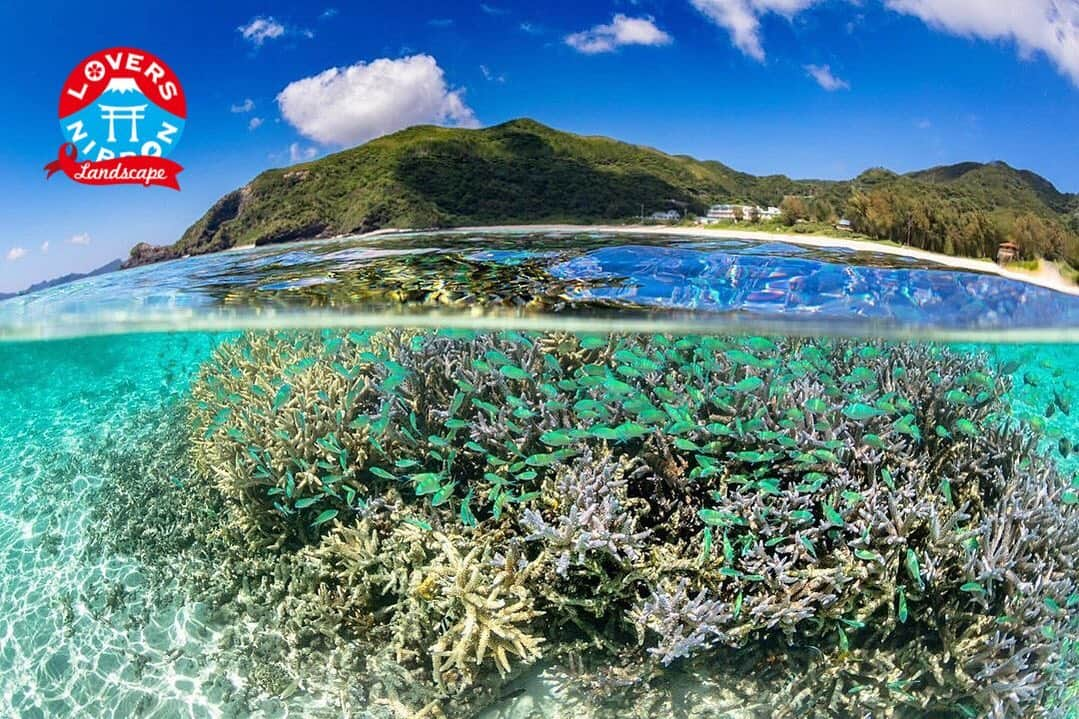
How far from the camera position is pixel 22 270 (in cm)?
814

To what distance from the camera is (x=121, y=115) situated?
20.3 ft

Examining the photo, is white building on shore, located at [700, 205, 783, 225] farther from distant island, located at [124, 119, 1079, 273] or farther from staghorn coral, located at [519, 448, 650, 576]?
staghorn coral, located at [519, 448, 650, 576]

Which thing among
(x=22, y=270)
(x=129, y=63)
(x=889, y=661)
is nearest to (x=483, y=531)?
(x=889, y=661)

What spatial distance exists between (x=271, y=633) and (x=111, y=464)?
4.34 metres

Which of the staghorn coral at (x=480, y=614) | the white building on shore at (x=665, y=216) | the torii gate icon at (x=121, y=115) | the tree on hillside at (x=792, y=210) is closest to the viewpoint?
the staghorn coral at (x=480, y=614)

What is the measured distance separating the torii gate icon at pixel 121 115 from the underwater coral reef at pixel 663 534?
2928 millimetres

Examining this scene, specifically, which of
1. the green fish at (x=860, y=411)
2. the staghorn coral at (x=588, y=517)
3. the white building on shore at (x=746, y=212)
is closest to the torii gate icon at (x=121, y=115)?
the staghorn coral at (x=588, y=517)

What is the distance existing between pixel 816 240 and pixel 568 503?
3945 millimetres

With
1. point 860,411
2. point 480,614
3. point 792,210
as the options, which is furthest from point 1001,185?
point 480,614

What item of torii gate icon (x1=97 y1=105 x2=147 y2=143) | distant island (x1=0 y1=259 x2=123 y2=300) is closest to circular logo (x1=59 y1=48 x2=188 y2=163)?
torii gate icon (x1=97 y1=105 x2=147 y2=143)

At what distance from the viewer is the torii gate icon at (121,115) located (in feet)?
20.3

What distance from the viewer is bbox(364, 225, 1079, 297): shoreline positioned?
20.3 ft

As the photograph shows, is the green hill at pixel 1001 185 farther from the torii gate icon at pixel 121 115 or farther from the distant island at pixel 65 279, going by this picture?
the distant island at pixel 65 279

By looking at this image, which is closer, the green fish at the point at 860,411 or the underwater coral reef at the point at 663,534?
the underwater coral reef at the point at 663,534
